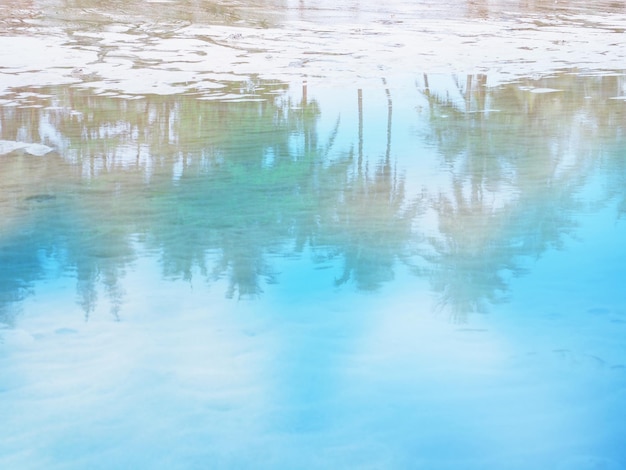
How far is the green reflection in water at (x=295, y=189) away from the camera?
3.33 m

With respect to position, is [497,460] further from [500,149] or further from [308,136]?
[308,136]

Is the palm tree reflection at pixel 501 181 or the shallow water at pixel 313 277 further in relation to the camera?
the palm tree reflection at pixel 501 181

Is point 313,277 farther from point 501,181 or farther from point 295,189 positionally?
point 501,181

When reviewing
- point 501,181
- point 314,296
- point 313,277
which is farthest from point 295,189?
point 314,296

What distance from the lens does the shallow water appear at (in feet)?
7.23

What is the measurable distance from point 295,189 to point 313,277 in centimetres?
116

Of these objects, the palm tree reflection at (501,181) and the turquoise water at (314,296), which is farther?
the palm tree reflection at (501,181)

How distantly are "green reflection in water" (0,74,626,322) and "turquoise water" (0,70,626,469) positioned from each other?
17mm

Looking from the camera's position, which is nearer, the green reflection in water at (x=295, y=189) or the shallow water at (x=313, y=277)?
the shallow water at (x=313, y=277)

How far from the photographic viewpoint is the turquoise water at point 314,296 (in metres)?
2.19

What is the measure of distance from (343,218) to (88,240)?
1.12 m

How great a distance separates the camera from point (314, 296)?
3055 millimetres

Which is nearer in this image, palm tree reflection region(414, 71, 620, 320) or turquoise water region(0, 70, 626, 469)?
turquoise water region(0, 70, 626, 469)

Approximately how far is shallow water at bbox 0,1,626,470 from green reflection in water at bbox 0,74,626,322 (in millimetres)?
19
